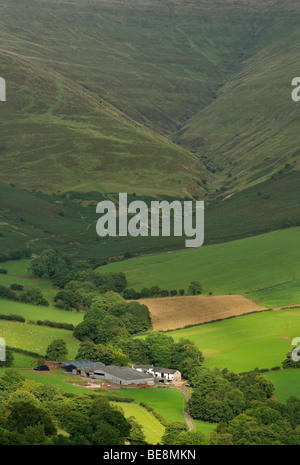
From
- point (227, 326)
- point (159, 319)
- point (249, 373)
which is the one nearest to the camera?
point (249, 373)

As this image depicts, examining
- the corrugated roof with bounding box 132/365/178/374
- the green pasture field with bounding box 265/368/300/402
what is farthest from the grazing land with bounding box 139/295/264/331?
the green pasture field with bounding box 265/368/300/402

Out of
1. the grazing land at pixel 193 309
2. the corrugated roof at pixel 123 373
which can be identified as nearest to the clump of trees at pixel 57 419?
the corrugated roof at pixel 123 373

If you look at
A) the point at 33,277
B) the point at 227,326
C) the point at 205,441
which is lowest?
the point at 205,441

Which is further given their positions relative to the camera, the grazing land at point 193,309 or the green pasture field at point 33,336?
the grazing land at point 193,309

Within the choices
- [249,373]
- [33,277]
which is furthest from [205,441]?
[33,277]

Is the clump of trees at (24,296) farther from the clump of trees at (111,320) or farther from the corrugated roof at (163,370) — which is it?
the corrugated roof at (163,370)
